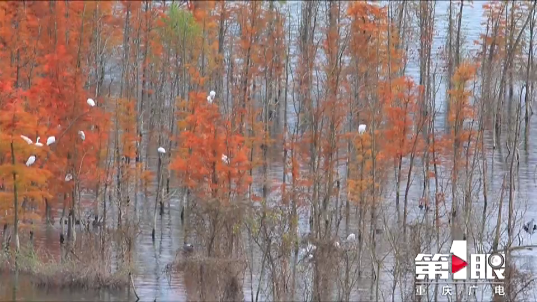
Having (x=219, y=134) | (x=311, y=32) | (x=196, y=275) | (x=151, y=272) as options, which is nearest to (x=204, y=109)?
(x=219, y=134)

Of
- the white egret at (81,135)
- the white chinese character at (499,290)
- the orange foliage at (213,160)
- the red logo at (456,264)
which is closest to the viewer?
the white chinese character at (499,290)

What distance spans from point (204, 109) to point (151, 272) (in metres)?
6.45

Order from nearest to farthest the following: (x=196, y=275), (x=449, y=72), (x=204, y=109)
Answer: (x=196, y=275), (x=204, y=109), (x=449, y=72)

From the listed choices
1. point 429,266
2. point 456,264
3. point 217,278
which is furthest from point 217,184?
point 429,266

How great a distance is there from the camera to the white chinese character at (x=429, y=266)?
25828mm

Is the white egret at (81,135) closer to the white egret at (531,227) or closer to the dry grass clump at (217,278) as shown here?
the dry grass clump at (217,278)

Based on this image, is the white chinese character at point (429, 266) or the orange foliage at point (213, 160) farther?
the orange foliage at point (213, 160)

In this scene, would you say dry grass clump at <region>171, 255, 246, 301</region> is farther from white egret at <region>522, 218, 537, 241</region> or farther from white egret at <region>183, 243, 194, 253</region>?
white egret at <region>522, 218, 537, 241</region>

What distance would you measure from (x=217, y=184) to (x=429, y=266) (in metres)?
8.08

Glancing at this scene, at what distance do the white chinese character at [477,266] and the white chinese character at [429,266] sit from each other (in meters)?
0.63

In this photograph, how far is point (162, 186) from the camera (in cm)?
4053

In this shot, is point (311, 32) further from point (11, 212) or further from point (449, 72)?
point (11, 212)

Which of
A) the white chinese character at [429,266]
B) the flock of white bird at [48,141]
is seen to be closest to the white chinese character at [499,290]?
the white chinese character at [429,266]

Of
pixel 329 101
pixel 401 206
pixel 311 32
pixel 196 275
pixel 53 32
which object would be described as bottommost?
pixel 196 275
